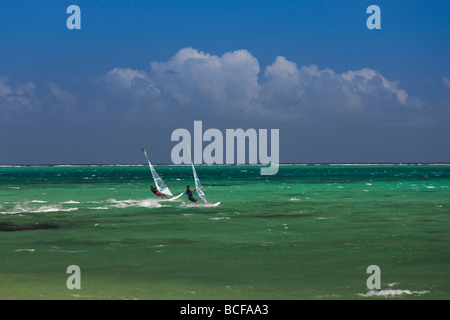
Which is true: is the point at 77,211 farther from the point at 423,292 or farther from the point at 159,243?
the point at 423,292

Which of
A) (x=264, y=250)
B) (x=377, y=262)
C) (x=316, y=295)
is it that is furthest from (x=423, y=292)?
(x=264, y=250)

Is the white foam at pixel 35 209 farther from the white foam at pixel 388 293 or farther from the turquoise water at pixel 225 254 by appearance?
the white foam at pixel 388 293

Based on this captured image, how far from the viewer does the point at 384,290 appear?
16.5 meters

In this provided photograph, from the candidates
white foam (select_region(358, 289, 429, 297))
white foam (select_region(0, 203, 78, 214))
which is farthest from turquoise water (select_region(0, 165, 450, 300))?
white foam (select_region(0, 203, 78, 214))

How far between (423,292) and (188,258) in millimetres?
9521
